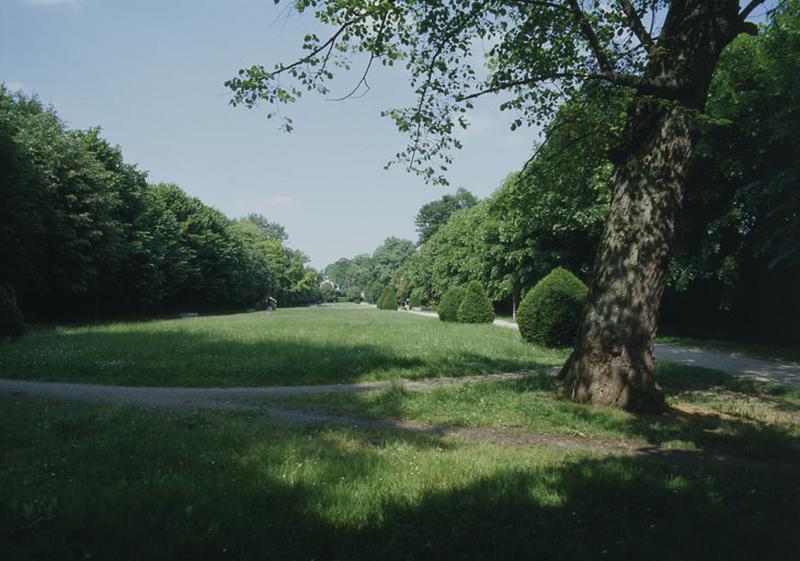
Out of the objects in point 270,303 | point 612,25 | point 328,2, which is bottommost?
point 270,303

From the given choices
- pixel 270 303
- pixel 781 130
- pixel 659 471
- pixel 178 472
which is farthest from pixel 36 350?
pixel 270 303

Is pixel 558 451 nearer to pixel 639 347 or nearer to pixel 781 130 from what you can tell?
pixel 639 347

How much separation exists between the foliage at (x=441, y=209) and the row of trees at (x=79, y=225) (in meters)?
54.0

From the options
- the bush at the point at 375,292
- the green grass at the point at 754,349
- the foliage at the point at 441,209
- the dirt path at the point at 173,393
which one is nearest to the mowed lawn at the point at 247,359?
the dirt path at the point at 173,393

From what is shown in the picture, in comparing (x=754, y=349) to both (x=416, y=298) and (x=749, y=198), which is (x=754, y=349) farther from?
(x=416, y=298)

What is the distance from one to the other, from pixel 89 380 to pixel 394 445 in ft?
26.5

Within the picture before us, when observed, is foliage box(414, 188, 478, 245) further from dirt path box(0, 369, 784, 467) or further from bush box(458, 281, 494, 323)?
dirt path box(0, 369, 784, 467)

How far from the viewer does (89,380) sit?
10.5m

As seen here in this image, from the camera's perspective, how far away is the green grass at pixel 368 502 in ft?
10.7

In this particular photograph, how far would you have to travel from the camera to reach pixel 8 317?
16.5 metres

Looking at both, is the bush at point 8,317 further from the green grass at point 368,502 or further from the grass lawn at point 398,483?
the green grass at point 368,502

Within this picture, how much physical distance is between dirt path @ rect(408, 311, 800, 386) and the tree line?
3111mm

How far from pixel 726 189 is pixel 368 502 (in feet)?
70.8

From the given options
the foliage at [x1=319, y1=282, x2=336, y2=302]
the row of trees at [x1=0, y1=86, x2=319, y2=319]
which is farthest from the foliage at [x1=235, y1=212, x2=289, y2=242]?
the row of trees at [x1=0, y1=86, x2=319, y2=319]
